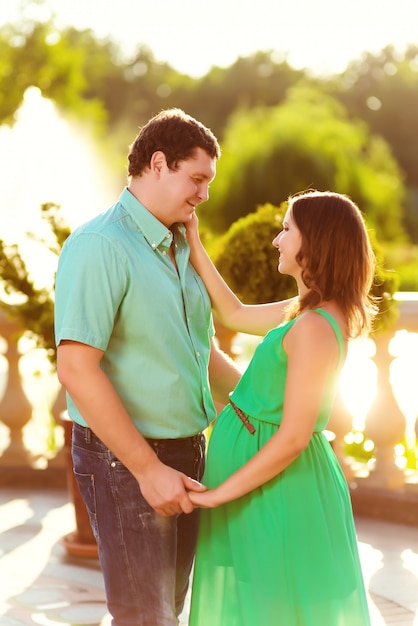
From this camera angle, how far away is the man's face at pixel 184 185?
249cm

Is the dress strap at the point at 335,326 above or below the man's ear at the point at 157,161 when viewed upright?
below

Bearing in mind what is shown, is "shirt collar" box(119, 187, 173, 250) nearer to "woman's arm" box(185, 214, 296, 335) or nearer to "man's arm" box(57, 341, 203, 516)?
"woman's arm" box(185, 214, 296, 335)

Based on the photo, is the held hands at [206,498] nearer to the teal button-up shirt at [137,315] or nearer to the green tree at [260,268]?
the teal button-up shirt at [137,315]

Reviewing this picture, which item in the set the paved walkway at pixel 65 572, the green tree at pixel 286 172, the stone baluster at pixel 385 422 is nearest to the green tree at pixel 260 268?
the stone baluster at pixel 385 422

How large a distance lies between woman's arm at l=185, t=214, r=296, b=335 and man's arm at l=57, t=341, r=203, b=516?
0.53m

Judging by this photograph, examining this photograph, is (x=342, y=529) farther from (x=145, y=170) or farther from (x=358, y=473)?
(x=358, y=473)

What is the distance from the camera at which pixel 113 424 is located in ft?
7.59

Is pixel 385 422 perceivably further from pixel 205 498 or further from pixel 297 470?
pixel 205 498

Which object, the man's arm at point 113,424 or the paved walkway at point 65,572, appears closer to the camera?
the man's arm at point 113,424

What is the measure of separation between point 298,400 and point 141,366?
0.38 m

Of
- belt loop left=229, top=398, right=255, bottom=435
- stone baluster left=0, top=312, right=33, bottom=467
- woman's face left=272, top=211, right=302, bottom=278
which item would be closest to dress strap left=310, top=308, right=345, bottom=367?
woman's face left=272, top=211, right=302, bottom=278

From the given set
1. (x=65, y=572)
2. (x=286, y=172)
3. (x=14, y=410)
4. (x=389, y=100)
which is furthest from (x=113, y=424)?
(x=389, y=100)

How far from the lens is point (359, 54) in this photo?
7381cm

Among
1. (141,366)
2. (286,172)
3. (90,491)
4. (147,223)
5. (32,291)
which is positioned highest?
(286,172)
